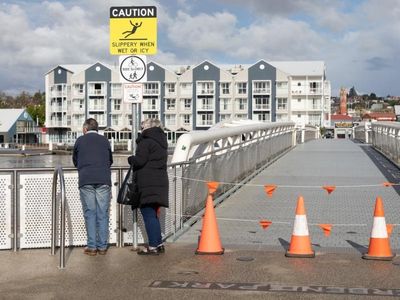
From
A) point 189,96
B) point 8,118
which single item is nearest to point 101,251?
point 189,96

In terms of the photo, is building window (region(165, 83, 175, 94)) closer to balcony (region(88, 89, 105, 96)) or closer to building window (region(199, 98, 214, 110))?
building window (region(199, 98, 214, 110))

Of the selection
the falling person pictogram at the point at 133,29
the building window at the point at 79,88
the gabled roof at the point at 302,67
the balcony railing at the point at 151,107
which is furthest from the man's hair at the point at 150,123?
the gabled roof at the point at 302,67

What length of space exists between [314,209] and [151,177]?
14.9 ft

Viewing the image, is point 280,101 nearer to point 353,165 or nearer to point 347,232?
point 353,165

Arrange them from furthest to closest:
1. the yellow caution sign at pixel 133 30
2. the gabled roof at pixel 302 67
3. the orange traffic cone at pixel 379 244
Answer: the gabled roof at pixel 302 67 → the yellow caution sign at pixel 133 30 → the orange traffic cone at pixel 379 244

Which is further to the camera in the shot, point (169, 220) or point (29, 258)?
point (169, 220)

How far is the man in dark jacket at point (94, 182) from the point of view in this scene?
8258 mm

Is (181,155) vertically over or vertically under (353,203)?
over

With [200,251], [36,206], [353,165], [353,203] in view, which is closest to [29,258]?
[36,206]

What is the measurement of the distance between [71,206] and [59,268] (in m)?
1.36

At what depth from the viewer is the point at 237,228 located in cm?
1030

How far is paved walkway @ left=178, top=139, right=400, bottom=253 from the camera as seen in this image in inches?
369

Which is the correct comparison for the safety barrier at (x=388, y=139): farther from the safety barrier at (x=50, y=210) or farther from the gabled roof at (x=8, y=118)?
the gabled roof at (x=8, y=118)

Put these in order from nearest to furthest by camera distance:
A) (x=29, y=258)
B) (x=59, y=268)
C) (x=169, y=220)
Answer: (x=59, y=268), (x=29, y=258), (x=169, y=220)
